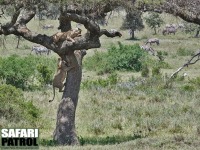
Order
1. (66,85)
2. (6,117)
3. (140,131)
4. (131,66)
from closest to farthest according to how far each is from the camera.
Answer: (66,85) → (140,131) → (6,117) → (131,66)

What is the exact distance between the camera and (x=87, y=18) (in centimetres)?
1269

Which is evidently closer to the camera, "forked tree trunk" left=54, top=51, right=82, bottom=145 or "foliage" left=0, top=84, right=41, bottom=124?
"forked tree trunk" left=54, top=51, right=82, bottom=145

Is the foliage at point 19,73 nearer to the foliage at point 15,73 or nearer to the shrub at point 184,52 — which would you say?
the foliage at point 15,73

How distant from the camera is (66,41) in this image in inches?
513

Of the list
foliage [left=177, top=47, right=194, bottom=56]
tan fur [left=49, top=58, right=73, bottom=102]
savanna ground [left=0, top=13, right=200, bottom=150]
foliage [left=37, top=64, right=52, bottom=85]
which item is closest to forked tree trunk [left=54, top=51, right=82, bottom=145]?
tan fur [left=49, top=58, right=73, bottom=102]

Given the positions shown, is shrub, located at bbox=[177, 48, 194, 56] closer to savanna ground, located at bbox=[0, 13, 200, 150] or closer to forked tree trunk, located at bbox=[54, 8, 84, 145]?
savanna ground, located at bbox=[0, 13, 200, 150]

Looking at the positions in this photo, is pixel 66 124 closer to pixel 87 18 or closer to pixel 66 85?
pixel 66 85

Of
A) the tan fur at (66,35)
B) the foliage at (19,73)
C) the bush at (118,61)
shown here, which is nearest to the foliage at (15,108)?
the tan fur at (66,35)

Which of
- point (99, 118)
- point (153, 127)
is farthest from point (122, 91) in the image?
point (153, 127)

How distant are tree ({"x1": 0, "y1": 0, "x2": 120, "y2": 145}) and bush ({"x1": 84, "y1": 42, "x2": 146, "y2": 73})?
71.6ft

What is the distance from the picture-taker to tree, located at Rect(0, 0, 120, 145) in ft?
41.7

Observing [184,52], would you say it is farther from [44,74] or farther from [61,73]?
[61,73]

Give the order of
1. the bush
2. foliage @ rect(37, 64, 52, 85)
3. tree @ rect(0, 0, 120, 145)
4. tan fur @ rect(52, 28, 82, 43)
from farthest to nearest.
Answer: the bush < foliage @ rect(37, 64, 52, 85) < tan fur @ rect(52, 28, 82, 43) < tree @ rect(0, 0, 120, 145)

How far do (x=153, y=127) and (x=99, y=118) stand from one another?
92.0 inches
